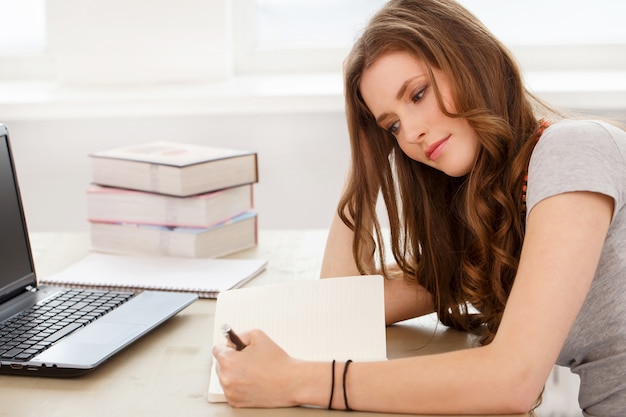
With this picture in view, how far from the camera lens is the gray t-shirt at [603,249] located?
99cm

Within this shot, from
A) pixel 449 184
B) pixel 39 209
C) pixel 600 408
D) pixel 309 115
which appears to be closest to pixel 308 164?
pixel 309 115

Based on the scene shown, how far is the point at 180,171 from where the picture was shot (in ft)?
4.93

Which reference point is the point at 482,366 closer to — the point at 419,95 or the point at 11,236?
the point at 419,95

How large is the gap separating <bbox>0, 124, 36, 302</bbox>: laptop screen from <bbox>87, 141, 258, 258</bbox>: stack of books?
0.33 meters

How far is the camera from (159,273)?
1.43 metres

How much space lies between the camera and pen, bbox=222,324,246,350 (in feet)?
3.09

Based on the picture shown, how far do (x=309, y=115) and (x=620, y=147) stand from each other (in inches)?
52.4

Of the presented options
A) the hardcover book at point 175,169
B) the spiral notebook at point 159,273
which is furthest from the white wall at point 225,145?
the spiral notebook at point 159,273

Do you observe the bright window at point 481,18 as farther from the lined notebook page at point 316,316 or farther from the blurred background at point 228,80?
the lined notebook page at point 316,316

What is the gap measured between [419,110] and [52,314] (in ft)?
1.98

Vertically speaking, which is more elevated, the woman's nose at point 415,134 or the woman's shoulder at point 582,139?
the woman's shoulder at point 582,139

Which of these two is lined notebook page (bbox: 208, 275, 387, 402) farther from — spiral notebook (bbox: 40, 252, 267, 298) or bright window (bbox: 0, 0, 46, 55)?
bright window (bbox: 0, 0, 46, 55)

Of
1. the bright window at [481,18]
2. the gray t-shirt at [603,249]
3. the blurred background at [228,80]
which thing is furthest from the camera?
the bright window at [481,18]

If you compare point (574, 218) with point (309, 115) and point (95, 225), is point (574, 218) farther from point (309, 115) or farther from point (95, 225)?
point (309, 115)
